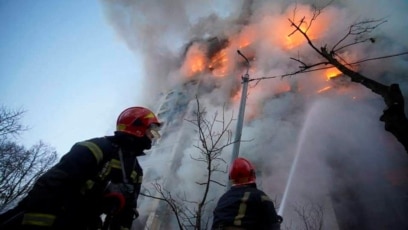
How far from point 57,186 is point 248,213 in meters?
2.19

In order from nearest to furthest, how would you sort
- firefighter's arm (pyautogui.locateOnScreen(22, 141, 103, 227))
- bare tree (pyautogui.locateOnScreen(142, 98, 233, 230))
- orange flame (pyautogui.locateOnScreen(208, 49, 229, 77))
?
firefighter's arm (pyautogui.locateOnScreen(22, 141, 103, 227))
bare tree (pyautogui.locateOnScreen(142, 98, 233, 230))
orange flame (pyautogui.locateOnScreen(208, 49, 229, 77))

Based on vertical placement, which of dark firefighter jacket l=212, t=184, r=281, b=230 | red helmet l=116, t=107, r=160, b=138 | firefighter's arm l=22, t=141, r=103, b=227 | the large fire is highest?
the large fire

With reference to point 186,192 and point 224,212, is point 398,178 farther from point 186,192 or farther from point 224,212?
point 186,192

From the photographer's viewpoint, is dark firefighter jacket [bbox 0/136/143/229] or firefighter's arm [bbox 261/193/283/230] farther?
firefighter's arm [bbox 261/193/283/230]

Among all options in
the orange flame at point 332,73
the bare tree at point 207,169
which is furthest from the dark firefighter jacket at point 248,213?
the orange flame at point 332,73

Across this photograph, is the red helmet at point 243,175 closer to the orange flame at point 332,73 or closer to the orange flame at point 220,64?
the orange flame at point 332,73

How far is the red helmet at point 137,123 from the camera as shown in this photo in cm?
302

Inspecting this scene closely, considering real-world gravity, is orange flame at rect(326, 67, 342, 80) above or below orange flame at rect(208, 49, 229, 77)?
below

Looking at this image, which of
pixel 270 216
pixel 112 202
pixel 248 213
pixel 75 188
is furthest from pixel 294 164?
pixel 75 188

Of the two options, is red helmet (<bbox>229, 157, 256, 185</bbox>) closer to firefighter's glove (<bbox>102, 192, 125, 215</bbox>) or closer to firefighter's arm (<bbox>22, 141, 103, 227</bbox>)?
firefighter's glove (<bbox>102, 192, 125, 215</bbox>)

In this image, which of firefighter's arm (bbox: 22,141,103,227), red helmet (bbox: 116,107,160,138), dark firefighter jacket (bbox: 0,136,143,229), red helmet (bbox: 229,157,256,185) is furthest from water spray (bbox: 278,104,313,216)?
firefighter's arm (bbox: 22,141,103,227)

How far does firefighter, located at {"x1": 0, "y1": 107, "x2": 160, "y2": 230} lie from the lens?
76.9 inches

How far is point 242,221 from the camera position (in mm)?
2998

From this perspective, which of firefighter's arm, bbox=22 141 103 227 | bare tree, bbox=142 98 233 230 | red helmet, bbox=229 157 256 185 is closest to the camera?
firefighter's arm, bbox=22 141 103 227
